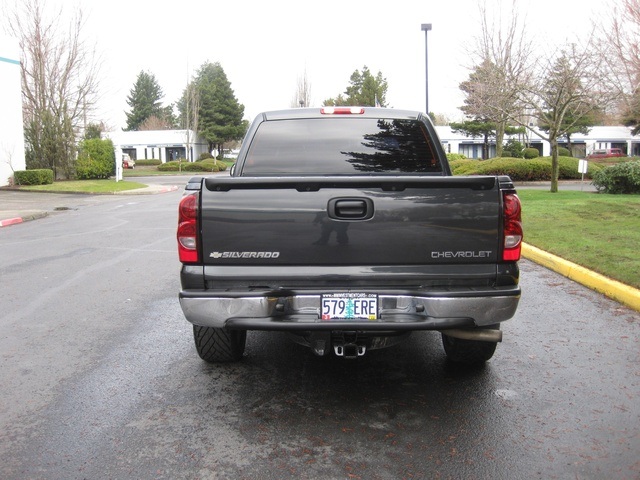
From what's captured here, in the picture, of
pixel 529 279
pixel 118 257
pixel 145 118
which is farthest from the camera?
pixel 145 118

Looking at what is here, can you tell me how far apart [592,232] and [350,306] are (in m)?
8.32

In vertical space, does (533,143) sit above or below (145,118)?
below

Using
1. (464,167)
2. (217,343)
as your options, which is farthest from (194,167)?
(217,343)

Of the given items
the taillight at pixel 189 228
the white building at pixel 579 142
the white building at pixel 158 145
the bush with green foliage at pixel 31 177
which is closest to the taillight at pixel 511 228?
the taillight at pixel 189 228

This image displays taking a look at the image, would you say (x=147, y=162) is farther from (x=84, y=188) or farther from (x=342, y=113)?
(x=342, y=113)

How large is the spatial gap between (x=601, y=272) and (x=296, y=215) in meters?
5.25

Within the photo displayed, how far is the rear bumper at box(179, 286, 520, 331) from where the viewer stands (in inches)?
145

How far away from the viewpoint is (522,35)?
960 inches

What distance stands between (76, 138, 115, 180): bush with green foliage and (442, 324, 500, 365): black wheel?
34212 mm

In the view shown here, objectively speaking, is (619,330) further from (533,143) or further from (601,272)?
(533,143)

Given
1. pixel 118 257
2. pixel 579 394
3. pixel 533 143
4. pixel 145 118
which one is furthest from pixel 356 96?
pixel 579 394

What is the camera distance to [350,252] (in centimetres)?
375

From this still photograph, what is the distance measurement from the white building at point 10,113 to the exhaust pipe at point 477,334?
30632 mm

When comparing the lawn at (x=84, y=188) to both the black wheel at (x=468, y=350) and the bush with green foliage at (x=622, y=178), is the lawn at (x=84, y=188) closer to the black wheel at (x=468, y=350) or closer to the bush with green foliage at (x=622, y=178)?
the bush with green foliage at (x=622, y=178)
